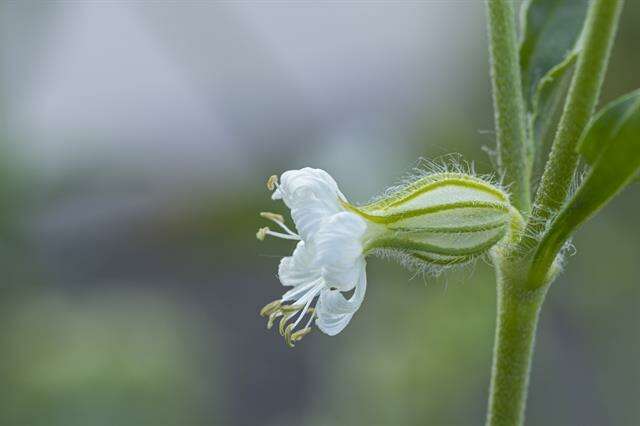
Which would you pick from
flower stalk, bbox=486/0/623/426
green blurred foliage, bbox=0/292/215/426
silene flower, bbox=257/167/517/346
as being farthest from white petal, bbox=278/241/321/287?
green blurred foliage, bbox=0/292/215/426

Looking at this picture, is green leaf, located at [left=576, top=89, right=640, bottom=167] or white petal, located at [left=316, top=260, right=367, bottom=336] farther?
white petal, located at [left=316, top=260, right=367, bottom=336]

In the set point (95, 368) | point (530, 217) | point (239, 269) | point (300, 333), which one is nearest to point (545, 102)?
point (530, 217)

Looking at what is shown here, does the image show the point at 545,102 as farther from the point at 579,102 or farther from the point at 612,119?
the point at 612,119

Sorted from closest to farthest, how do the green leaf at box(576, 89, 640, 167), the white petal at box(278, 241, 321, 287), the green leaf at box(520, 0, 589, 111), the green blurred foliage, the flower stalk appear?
1. the green leaf at box(576, 89, 640, 167)
2. the flower stalk
3. the white petal at box(278, 241, 321, 287)
4. the green leaf at box(520, 0, 589, 111)
5. the green blurred foliage

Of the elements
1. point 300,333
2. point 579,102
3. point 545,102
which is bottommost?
point 300,333

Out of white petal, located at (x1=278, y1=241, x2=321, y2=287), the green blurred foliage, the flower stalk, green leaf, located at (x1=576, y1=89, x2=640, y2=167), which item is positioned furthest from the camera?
the green blurred foliage

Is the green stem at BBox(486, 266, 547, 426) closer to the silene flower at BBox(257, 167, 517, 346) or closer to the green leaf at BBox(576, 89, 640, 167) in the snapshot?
the silene flower at BBox(257, 167, 517, 346)
